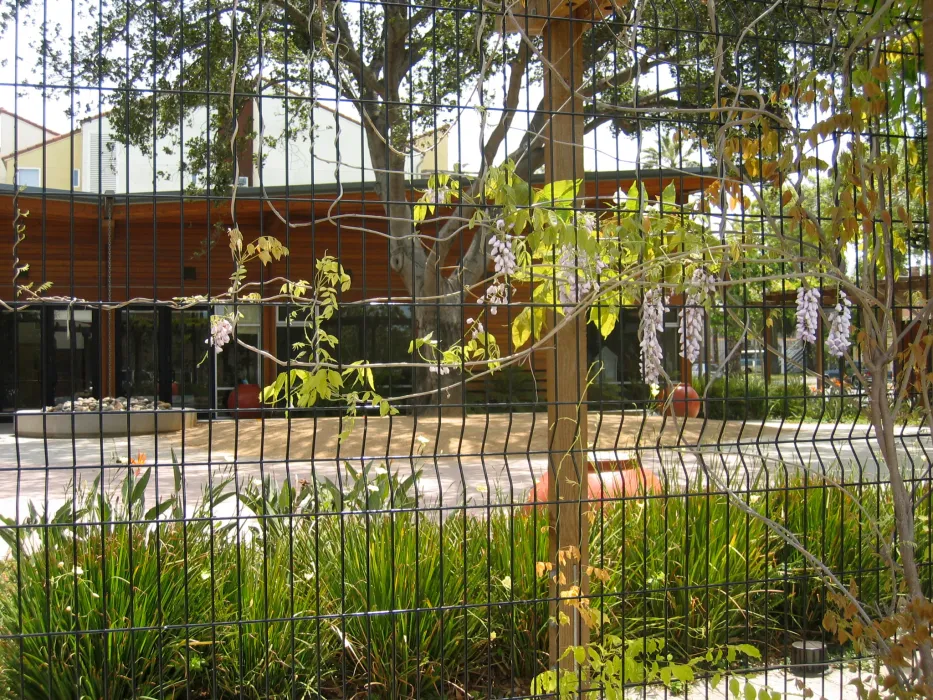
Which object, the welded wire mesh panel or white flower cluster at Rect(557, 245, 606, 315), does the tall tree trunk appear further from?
white flower cluster at Rect(557, 245, 606, 315)

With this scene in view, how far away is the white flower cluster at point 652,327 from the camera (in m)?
3.19

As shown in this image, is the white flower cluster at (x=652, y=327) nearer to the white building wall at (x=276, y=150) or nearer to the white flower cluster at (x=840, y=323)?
the white flower cluster at (x=840, y=323)

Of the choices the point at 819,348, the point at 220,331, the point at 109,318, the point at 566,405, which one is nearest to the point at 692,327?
the point at 819,348

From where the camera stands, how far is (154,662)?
126 inches

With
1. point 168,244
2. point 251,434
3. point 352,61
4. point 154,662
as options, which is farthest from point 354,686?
point 168,244

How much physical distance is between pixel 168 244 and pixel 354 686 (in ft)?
47.0

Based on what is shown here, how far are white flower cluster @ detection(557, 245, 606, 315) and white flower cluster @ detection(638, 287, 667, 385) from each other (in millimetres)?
216

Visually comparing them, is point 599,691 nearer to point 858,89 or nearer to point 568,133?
point 568,133

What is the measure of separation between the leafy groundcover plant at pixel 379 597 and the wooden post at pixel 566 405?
0.33ft

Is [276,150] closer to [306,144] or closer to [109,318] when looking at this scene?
[306,144]

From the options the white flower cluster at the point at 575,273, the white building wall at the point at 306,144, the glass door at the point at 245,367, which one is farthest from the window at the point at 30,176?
the white flower cluster at the point at 575,273

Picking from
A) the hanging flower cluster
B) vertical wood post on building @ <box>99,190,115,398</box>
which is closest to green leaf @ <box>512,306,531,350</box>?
the hanging flower cluster

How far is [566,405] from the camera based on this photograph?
3000mm

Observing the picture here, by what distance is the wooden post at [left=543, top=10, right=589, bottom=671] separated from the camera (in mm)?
3002
